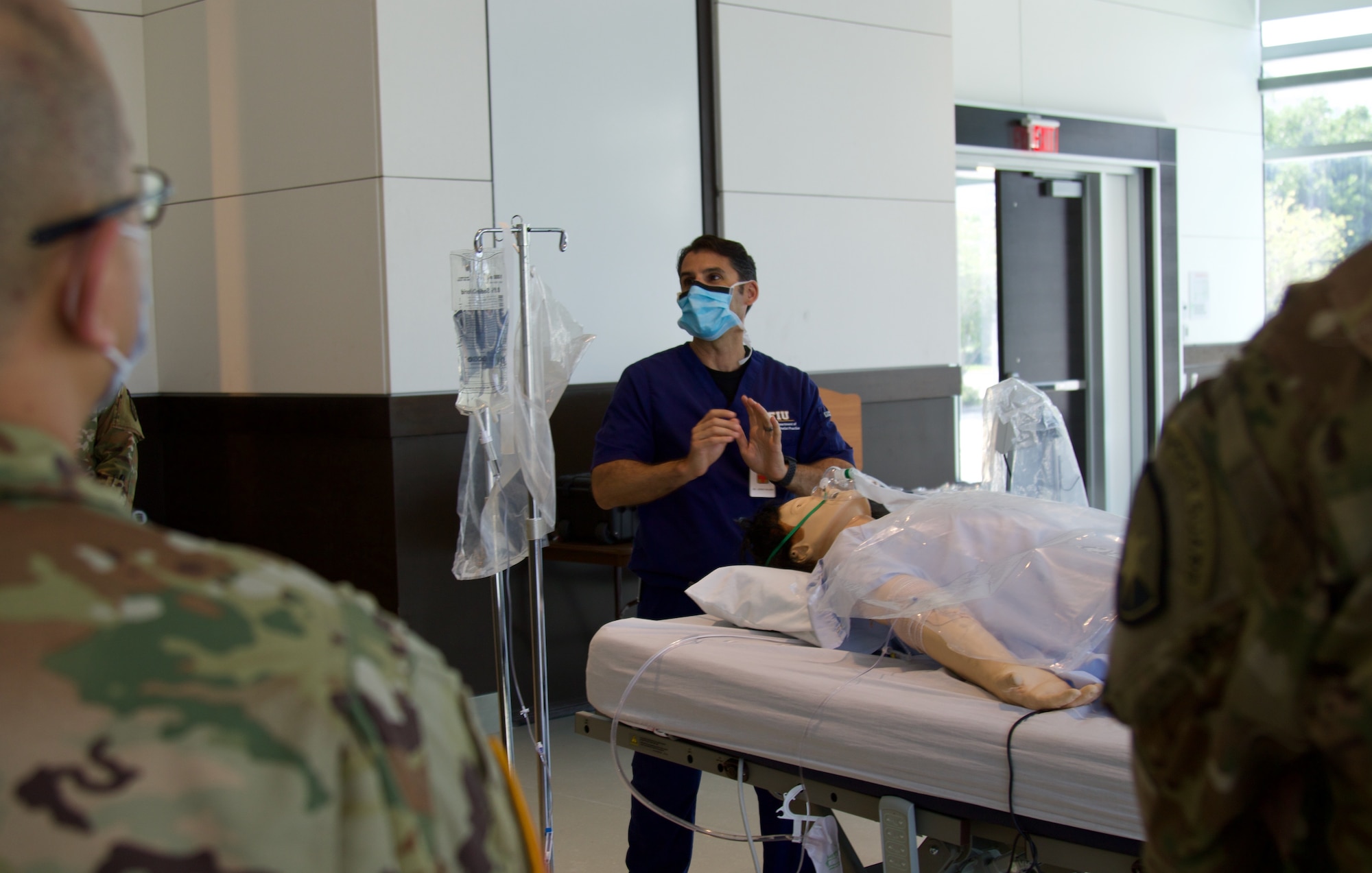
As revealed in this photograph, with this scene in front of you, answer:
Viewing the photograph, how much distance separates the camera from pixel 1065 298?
243 inches

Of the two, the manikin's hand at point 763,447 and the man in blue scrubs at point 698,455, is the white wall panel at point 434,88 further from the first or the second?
the manikin's hand at point 763,447

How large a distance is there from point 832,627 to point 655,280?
220 cm

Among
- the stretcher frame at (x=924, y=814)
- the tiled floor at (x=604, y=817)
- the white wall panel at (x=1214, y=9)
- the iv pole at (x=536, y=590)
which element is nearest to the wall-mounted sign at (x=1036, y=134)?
the white wall panel at (x=1214, y=9)

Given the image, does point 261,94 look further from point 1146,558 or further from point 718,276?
point 1146,558

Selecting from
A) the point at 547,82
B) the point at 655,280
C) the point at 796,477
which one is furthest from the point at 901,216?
the point at 796,477

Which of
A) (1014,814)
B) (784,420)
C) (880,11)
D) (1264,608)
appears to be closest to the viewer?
(1264,608)

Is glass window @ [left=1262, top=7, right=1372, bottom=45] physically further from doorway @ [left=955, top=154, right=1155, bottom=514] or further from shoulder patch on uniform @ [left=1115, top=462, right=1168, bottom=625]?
shoulder patch on uniform @ [left=1115, top=462, right=1168, bottom=625]

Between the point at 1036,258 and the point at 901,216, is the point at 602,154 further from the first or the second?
A: the point at 1036,258

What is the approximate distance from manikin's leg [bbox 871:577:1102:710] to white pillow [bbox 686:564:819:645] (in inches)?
8.9

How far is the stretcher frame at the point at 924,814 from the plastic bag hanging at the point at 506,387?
1.95ft

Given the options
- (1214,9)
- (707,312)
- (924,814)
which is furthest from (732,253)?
(1214,9)

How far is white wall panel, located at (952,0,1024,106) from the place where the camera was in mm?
5566

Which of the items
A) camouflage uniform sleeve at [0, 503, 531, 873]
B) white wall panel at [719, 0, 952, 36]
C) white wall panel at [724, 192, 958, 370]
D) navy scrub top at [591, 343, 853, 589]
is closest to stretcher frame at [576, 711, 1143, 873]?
navy scrub top at [591, 343, 853, 589]

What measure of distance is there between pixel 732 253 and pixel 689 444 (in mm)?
496
